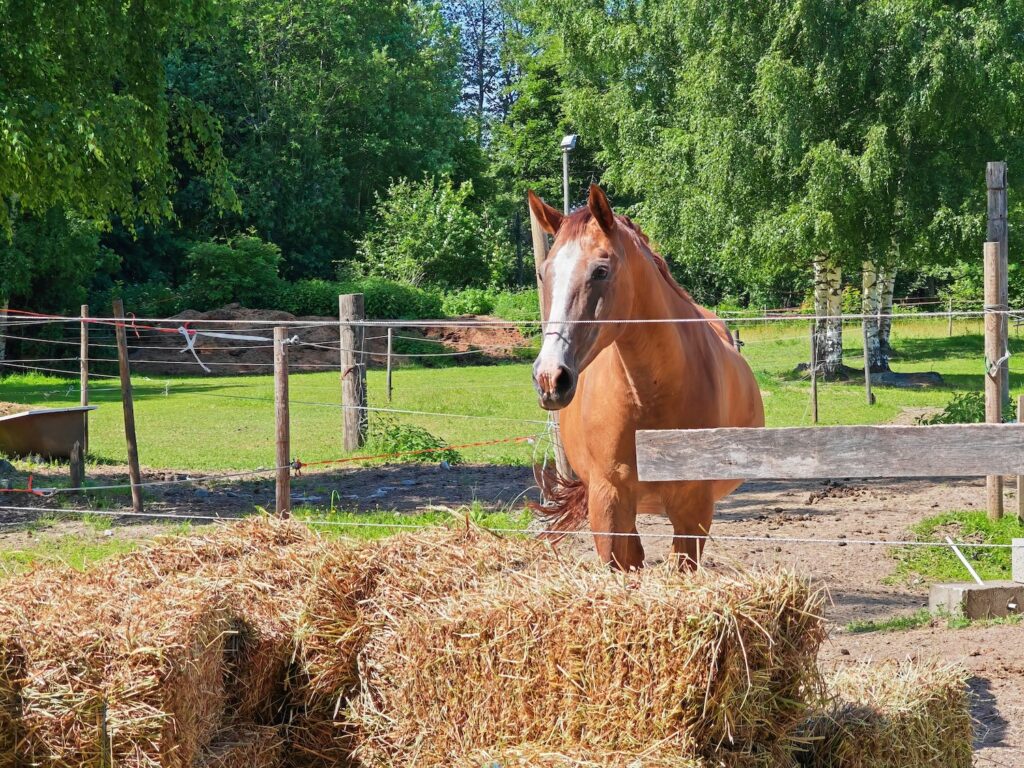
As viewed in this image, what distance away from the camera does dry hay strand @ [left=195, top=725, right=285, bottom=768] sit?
344 cm

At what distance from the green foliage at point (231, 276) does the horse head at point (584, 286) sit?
30421 millimetres

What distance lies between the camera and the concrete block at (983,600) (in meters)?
6.01

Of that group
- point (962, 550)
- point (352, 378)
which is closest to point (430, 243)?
point (352, 378)

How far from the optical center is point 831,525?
336 inches

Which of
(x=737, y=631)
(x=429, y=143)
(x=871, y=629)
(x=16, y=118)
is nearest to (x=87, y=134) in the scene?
(x=16, y=118)

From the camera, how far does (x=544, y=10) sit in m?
26.7

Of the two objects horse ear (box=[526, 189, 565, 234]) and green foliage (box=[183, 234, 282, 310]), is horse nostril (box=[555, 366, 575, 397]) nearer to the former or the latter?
horse ear (box=[526, 189, 565, 234])

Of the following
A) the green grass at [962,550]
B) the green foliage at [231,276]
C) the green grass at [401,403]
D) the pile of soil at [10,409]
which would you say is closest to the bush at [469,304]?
the green foliage at [231,276]

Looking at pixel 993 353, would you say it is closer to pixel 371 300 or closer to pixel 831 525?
pixel 831 525

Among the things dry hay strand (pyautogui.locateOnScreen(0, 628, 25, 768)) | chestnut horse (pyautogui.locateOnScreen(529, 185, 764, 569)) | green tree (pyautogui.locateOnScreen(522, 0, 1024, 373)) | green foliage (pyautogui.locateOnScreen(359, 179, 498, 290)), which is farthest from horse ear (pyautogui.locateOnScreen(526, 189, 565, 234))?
green foliage (pyautogui.locateOnScreen(359, 179, 498, 290))

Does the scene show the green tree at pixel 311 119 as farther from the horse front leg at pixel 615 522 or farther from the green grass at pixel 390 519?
the horse front leg at pixel 615 522

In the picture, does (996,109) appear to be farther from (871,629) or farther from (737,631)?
(737,631)

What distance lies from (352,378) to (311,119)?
30352mm

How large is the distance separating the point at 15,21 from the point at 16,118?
1.28 metres
